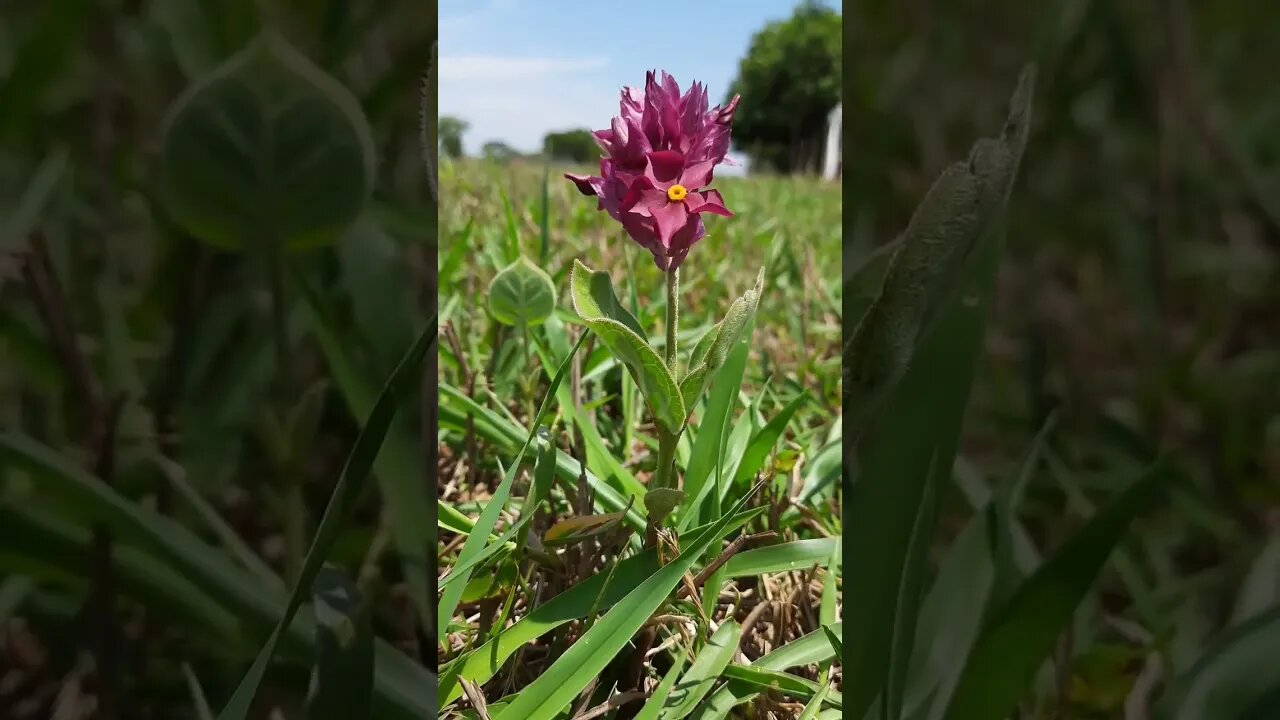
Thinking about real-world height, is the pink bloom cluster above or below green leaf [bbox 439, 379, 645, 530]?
above

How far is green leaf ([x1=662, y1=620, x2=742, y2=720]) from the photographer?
0.47m

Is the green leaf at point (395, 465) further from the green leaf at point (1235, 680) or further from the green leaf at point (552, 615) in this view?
the green leaf at point (1235, 680)

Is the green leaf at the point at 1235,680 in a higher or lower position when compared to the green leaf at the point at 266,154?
lower

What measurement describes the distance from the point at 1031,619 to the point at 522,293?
54 cm

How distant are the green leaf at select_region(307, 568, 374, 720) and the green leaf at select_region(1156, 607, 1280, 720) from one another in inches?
12.8

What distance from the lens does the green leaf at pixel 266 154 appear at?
0.32 meters

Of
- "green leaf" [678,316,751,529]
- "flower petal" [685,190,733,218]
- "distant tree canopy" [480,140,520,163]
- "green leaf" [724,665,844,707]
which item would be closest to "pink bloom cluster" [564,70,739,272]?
"flower petal" [685,190,733,218]

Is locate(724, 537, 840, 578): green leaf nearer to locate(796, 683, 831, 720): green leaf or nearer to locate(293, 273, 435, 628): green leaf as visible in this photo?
locate(796, 683, 831, 720): green leaf

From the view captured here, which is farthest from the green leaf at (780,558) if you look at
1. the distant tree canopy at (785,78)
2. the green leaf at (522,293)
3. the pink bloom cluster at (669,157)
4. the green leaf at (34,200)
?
the distant tree canopy at (785,78)

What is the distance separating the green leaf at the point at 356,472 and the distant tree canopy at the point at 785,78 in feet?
56.3

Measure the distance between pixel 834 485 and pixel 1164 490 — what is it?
39 centimetres

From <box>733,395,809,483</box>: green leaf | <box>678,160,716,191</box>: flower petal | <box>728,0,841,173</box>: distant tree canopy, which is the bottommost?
<box>733,395,809,483</box>: green leaf

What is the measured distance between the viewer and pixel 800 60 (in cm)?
1978

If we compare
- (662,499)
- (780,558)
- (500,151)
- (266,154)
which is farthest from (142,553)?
(500,151)
